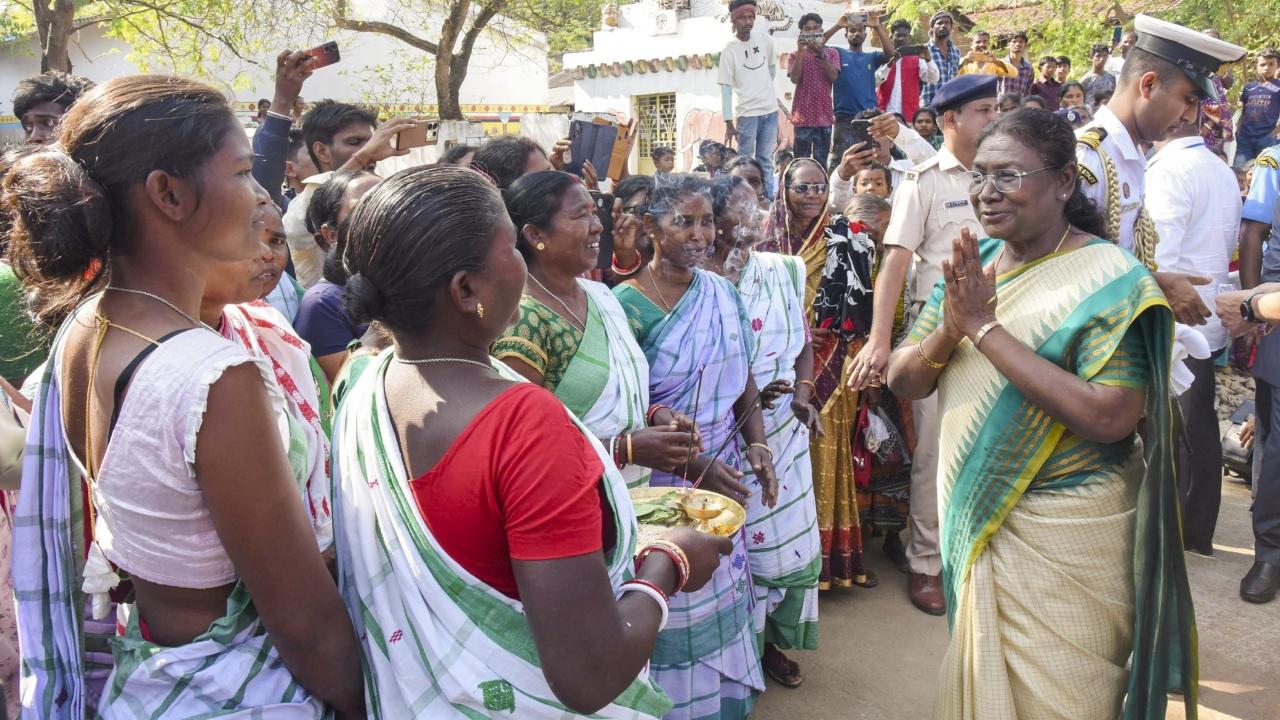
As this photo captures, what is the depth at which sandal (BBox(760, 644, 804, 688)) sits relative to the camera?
3.78 m

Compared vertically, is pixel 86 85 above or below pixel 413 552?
above

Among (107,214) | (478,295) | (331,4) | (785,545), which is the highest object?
(331,4)

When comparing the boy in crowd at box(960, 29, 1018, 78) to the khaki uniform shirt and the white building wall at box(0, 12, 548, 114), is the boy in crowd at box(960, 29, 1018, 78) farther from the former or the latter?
the white building wall at box(0, 12, 548, 114)

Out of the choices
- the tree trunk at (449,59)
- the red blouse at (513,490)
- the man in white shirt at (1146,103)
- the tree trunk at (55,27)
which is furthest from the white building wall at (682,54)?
the red blouse at (513,490)

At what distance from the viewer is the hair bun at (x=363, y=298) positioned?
5.26 ft

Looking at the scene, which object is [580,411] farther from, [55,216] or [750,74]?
[750,74]

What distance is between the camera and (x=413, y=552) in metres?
1.51

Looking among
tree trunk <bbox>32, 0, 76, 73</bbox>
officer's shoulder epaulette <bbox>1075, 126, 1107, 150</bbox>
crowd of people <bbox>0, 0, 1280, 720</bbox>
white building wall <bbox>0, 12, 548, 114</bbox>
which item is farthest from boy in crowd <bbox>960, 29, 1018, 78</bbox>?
white building wall <bbox>0, 12, 548, 114</bbox>

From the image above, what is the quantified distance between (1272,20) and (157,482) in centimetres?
1661

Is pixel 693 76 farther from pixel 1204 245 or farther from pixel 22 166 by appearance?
pixel 22 166

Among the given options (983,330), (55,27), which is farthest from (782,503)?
(55,27)

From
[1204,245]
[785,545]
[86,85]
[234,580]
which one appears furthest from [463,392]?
[1204,245]

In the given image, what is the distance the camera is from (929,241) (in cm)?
429

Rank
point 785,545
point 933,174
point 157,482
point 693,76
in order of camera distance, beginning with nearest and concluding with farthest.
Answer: point 157,482 → point 785,545 → point 933,174 → point 693,76
